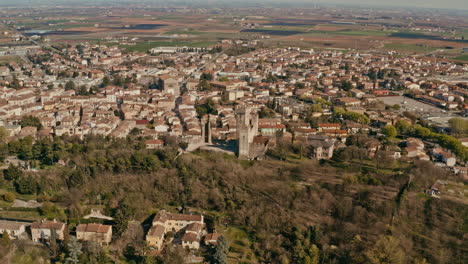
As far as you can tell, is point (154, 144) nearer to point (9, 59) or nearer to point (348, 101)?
point (348, 101)

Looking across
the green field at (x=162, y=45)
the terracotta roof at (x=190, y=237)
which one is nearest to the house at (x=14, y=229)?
the terracotta roof at (x=190, y=237)

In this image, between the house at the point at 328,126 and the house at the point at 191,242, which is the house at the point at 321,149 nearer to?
the house at the point at 328,126

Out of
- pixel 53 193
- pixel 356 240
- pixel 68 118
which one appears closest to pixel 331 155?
pixel 356 240

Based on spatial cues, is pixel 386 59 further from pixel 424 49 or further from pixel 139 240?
pixel 139 240

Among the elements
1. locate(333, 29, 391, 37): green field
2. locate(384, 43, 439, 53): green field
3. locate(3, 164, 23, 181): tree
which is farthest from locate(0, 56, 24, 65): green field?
locate(333, 29, 391, 37): green field

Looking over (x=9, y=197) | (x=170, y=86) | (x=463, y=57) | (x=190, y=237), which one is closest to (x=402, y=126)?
(x=190, y=237)

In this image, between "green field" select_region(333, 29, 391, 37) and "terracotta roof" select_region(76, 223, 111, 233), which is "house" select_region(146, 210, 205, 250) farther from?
"green field" select_region(333, 29, 391, 37)
